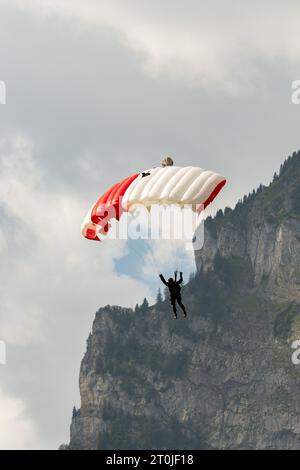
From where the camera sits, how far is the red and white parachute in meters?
128

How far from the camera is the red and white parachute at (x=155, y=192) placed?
128125mm

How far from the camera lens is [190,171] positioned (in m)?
130

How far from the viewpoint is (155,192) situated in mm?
128125

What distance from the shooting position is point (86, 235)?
440 ft
